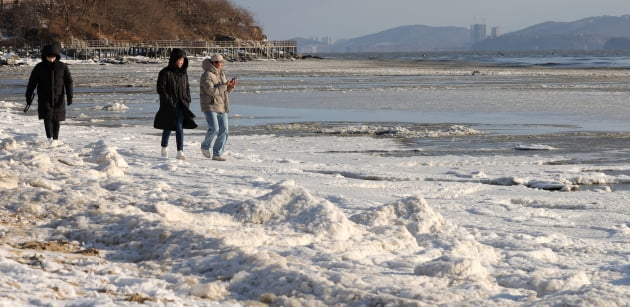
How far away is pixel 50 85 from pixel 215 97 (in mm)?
2192

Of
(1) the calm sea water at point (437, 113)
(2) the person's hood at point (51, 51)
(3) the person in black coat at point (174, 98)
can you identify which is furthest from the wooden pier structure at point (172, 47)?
(3) the person in black coat at point (174, 98)

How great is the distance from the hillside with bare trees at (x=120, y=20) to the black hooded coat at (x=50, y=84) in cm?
7978

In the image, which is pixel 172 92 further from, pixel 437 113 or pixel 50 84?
pixel 437 113

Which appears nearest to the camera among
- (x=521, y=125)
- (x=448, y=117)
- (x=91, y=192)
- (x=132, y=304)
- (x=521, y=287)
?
(x=132, y=304)

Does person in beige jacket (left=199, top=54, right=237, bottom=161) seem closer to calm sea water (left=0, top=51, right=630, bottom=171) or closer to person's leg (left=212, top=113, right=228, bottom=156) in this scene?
person's leg (left=212, top=113, right=228, bottom=156)

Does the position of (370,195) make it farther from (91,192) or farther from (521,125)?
(521,125)

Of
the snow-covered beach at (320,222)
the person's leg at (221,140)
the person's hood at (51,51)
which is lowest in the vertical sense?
the snow-covered beach at (320,222)

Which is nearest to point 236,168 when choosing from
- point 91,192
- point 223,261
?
point 91,192

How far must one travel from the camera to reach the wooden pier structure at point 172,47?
86.4 meters

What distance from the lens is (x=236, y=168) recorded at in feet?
36.9

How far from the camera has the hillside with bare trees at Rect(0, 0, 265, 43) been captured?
9388cm

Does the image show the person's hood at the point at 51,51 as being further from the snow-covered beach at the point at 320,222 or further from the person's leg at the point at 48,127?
the snow-covered beach at the point at 320,222

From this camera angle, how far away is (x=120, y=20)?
107438 millimetres

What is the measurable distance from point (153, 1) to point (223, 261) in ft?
372
